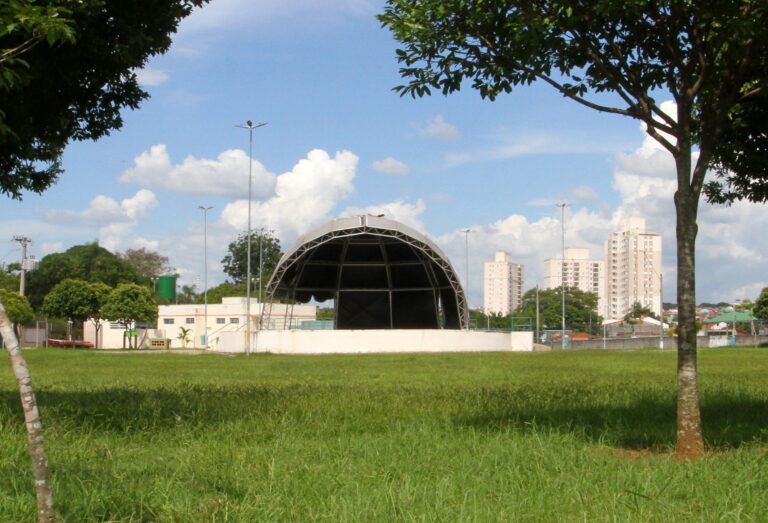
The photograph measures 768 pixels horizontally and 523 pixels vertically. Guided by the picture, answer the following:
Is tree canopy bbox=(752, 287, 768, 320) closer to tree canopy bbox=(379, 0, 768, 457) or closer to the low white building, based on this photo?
the low white building

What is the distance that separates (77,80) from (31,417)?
5.72 metres

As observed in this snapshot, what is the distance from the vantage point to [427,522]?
191 inches

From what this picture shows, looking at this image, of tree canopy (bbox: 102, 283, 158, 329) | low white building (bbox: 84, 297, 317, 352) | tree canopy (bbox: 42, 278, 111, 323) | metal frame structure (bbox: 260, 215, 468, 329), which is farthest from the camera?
low white building (bbox: 84, 297, 317, 352)

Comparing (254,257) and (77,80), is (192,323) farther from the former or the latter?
(77,80)

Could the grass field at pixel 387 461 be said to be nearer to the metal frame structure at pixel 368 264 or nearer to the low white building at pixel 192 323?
the metal frame structure at pixel 368 264

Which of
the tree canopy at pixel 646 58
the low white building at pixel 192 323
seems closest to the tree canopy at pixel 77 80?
the tree canopy at pixel 646 58

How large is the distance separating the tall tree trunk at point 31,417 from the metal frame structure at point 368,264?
131ft

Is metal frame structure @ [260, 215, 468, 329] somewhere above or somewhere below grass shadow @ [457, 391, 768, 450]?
above

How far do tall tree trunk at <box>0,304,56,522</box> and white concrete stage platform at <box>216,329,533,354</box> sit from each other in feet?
136

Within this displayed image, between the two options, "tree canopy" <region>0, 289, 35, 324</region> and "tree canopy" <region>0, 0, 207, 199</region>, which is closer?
"tree canopy" <region>0, 0, 207, 199</region>

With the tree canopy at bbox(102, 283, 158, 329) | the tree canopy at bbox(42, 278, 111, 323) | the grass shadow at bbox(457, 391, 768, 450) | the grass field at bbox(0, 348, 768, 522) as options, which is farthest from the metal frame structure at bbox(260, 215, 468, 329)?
the grass shadow at bbox(457, 391, 768, 450)

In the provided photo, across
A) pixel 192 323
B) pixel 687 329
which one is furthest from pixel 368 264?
pixel 687 329

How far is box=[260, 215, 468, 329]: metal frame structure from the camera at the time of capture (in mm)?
44875

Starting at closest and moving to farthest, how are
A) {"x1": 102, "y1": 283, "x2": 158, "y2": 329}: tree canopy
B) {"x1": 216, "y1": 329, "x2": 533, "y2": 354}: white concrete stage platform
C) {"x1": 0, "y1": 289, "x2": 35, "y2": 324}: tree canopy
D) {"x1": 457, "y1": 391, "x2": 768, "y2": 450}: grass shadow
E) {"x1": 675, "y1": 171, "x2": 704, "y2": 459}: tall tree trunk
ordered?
{"x1": 675, "y1": 171, "x2": 704, "y2": 459}: tall tree trunk
{"x1": 457, "y1": 391, "x2": 768, "y2": 450}: grass shadow
{"x1": 216, "y1": 329, "x2": 533, "y2": 354}: white concrete stage platform
{"x1": 0, "y1": 289, "x2": 35, "y2": 324}: tree canopy
{"x1": 102, "y1": 283, "x2": 158, "y2": 329}: tree canopy
